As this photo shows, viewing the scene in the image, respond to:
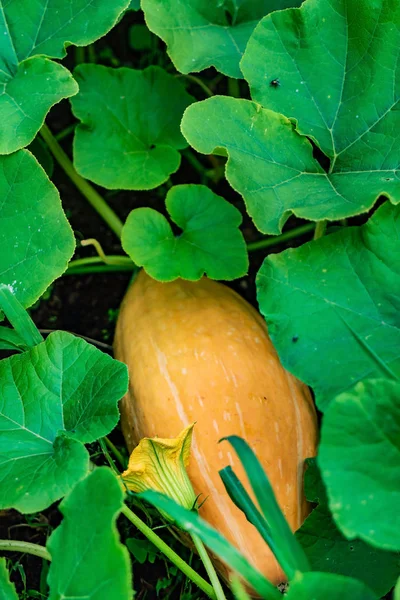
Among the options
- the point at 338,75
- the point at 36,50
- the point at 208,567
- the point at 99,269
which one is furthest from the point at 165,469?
the point at 36,50

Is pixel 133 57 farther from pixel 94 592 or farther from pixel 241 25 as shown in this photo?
pixel 94 592

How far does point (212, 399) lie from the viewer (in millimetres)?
1529

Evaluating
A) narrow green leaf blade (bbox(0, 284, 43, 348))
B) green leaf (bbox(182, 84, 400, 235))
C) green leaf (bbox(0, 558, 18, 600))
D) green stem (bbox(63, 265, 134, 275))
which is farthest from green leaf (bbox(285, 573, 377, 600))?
green stem (bbox(63, 265, 134, 275))

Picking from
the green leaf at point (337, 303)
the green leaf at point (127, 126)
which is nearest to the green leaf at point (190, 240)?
the green leaf at point (127, 126)

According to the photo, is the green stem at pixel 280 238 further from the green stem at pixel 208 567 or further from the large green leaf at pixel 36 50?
the green stem at pixel 208 567

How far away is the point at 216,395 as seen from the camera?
5.03 ft

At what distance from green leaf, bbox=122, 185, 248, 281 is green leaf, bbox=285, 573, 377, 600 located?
725mm

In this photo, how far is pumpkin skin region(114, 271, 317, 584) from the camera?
1.50m

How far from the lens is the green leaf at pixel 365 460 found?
1.07 m

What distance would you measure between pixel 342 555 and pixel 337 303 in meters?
0.49

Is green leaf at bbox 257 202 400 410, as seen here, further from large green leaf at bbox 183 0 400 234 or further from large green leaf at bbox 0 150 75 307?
large green leaf at bbox 0 150 75 307

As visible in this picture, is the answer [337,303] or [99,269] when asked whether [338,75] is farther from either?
[99,269]

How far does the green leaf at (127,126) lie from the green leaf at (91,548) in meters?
0.83

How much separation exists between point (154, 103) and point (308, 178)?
21.0 inches
